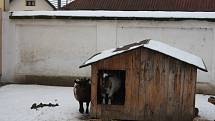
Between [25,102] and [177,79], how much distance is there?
3.84 metres

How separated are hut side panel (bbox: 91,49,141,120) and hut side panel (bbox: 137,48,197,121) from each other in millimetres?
120

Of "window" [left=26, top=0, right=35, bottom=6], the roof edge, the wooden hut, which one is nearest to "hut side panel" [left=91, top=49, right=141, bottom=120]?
the wooden hut

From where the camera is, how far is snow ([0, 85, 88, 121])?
821 cm

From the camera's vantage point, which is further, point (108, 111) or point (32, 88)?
point (32, 88)

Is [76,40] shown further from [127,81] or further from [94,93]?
[127,81]

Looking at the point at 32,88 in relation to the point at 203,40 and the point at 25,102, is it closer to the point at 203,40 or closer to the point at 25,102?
the point at 25,102

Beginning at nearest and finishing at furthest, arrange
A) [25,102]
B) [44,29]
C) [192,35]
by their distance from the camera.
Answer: [25,102]
[192,35]
[44,29]

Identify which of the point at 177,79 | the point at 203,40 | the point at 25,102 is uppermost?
the point at 203,40

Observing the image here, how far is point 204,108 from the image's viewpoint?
930 cm

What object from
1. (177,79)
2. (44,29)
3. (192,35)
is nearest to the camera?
(177,79)

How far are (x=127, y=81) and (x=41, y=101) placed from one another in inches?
108

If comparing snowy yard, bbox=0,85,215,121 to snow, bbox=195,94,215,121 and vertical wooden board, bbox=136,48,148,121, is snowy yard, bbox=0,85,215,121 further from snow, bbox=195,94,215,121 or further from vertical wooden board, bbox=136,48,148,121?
A: vertical wooden board, bbox=136,48,148,121

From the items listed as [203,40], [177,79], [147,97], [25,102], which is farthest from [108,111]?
[203,40]

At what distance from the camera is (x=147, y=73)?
26.0 feet
